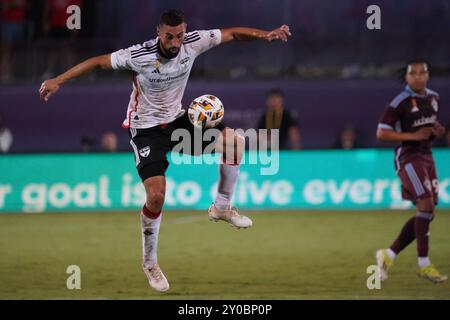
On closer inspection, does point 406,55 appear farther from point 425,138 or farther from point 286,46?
point 425,138

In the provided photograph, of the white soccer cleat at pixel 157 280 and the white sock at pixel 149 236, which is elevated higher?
the white sock at pixel 149 236

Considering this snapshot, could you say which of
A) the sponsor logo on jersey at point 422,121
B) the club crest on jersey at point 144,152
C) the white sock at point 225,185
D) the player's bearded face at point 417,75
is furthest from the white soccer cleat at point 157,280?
the player's bearded face at point 417,75

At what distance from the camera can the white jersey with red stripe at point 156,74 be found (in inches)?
335

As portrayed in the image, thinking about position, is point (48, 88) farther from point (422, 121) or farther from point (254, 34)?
point (422, 121)

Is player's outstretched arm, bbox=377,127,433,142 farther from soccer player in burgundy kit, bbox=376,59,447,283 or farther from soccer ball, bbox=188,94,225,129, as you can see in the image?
soccer ball, bbox=188,94,225,129

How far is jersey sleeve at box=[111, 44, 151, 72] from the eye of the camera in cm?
843

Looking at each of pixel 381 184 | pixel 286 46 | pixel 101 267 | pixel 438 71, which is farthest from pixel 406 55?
pixel 101 267

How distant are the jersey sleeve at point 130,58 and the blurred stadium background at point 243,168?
258 cm

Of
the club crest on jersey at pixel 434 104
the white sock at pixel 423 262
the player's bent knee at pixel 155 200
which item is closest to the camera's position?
the player's bent knee at pixel 155 200

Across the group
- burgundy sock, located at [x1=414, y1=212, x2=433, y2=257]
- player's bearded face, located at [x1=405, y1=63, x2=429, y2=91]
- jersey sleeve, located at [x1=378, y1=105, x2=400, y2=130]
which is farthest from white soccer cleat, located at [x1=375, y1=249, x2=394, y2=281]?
player's bearded face, located at [x1=405, y1=63, x2=429, y2=91]

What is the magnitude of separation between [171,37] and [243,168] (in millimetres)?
8488

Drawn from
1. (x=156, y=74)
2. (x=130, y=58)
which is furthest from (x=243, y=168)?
(x=130, y=58)

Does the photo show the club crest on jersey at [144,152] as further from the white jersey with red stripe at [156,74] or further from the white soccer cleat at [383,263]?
the white soccer cleat at [383,263]

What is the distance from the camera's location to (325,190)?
1711 centimetres
